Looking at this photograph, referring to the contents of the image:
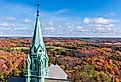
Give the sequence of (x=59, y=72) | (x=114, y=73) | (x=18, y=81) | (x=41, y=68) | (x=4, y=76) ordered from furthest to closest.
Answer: (x=114, y=73)
(x=4, y=76)
(x=59, y=72)
(x=18, y=81)
(x=41, y=68)

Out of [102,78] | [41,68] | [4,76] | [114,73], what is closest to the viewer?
[41,68]

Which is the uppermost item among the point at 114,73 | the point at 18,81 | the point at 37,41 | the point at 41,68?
the point at 37,41

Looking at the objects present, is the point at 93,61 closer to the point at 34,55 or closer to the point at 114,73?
the point at 114,73

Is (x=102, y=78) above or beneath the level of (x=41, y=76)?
beneath

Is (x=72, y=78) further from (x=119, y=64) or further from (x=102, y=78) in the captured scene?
(x=119, y=64)

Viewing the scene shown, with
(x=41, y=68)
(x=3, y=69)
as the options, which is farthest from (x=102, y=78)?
(x=3, y=69)

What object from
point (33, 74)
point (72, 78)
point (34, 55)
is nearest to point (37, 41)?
point (34, 55)

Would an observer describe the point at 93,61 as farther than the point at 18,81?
Yes
